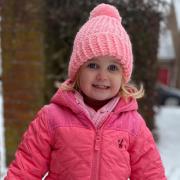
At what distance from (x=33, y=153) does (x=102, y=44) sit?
1.97ft

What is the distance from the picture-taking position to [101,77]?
2381 millimetres

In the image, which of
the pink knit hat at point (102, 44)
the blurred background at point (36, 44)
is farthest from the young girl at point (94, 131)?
the blurred background at point (36, 44)

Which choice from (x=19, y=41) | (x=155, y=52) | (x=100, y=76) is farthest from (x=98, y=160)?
(x=155, y=52)

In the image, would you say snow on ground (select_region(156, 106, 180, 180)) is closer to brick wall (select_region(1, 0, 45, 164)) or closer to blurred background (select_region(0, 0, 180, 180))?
blurred background (select_region(0, 0, 180, 180))

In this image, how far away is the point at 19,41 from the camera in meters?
4.65

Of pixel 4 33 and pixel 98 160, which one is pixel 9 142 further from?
pixel 98 160

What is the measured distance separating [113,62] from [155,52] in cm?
381

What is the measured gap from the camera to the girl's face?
2.40 m

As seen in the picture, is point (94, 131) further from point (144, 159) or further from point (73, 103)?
point (144, 159)

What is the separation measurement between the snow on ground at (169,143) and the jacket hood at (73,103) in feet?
7.77

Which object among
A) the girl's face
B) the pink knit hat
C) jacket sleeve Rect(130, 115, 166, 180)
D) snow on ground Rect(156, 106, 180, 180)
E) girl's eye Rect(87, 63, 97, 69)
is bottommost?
snow on ground Rect(156, 106, 180, 180)

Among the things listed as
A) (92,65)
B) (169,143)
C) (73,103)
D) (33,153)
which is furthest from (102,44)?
(169,143)

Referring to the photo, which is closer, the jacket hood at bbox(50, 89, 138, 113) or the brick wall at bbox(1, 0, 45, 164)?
the jacket hood at bbox(50, 89, 138, 113)

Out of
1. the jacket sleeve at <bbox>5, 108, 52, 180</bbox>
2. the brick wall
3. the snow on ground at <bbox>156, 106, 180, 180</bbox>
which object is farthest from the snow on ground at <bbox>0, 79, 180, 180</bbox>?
the jacket sleeve at <bbox>5, 108, 52, 180</bbox>
